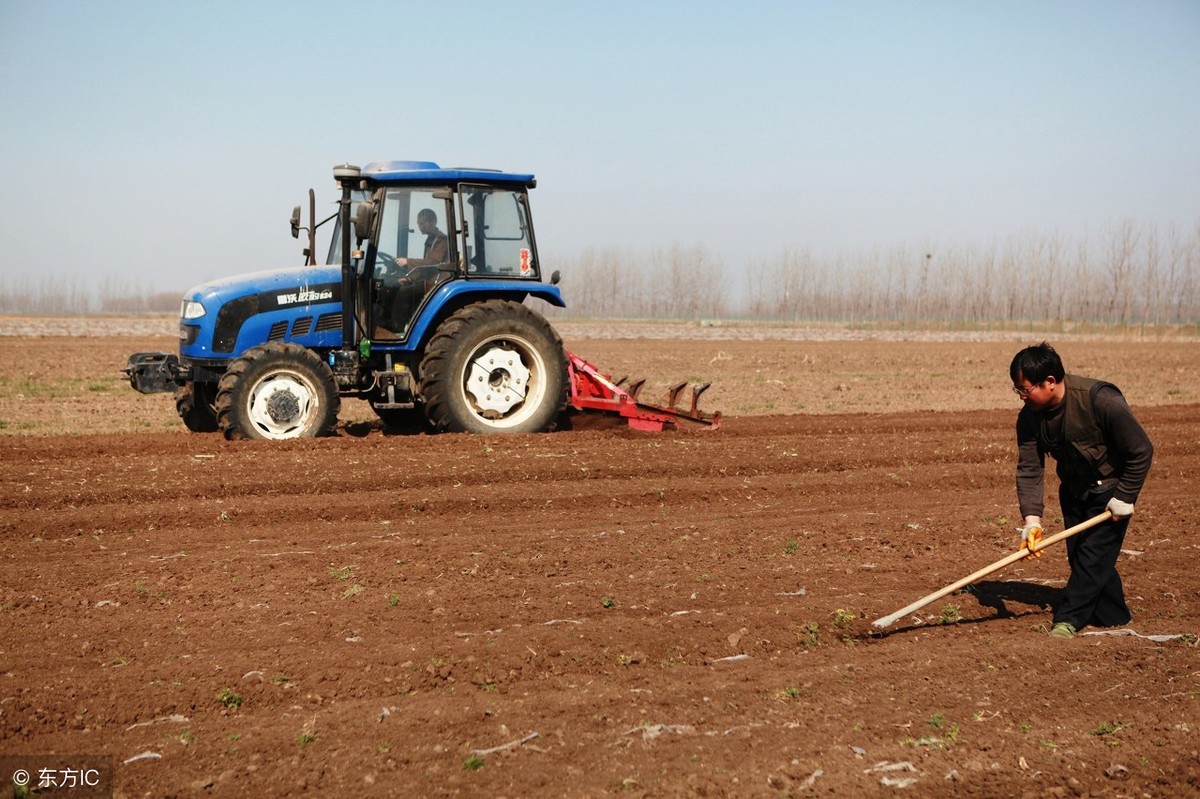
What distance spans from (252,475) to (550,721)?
5.23m

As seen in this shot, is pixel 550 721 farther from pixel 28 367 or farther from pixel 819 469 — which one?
pixel 28 367

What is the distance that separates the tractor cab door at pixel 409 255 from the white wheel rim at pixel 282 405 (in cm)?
86

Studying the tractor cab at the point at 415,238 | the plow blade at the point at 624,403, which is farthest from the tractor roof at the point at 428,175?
the plow blade at the point at 624,403

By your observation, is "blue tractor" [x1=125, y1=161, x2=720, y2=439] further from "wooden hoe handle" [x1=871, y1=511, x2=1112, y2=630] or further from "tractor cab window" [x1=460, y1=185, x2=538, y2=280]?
"wooden hoe handle" [x1=871, y1=511, x2=1112, y2=630]

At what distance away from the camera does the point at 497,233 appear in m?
10.8

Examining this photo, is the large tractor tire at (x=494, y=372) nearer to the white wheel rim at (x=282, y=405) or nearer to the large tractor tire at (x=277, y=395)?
the large tractor tire at (x=277, y=395)

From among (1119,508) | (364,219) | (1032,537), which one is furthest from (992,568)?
(364,219)

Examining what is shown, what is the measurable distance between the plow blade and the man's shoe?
19.8 ft

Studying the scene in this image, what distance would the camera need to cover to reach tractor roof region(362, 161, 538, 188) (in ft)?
34.0

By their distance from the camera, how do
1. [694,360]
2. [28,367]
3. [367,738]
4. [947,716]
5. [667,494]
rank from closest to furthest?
[367,738]
[947,716]
[667,494]
[28,367]
[694,360]

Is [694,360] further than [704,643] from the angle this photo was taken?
Yes

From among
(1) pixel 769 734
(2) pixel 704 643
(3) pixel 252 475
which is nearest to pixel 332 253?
(3) pixel 252 475

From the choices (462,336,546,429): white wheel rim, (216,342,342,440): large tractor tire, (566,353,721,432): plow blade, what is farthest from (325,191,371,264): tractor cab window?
(566,353,721,432): plow blade

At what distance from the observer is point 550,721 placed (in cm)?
430
